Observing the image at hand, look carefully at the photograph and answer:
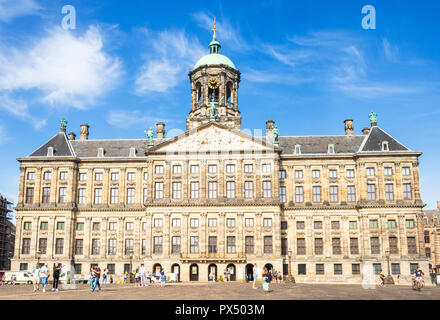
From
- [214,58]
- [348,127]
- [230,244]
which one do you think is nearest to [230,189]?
[230,244]

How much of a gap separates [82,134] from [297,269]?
38185mm

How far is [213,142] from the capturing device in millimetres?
60375

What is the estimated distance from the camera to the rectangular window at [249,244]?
57500 millimetres

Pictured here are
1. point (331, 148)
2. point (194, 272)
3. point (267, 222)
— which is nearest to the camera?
point (194, 272)

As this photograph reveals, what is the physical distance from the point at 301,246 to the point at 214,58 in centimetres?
3013

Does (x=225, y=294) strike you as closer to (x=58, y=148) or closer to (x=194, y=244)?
(x=194, y=244)

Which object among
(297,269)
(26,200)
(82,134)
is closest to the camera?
(297,269)

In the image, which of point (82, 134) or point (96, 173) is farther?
point (82, 134)

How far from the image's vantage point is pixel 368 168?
61.4 m

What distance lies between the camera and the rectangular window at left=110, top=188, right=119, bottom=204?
63969mm

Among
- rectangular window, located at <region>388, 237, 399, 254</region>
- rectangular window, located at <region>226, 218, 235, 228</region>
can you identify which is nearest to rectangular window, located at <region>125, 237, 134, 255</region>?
rectangular window, located at <region>226, 218, 235, 228</region>
